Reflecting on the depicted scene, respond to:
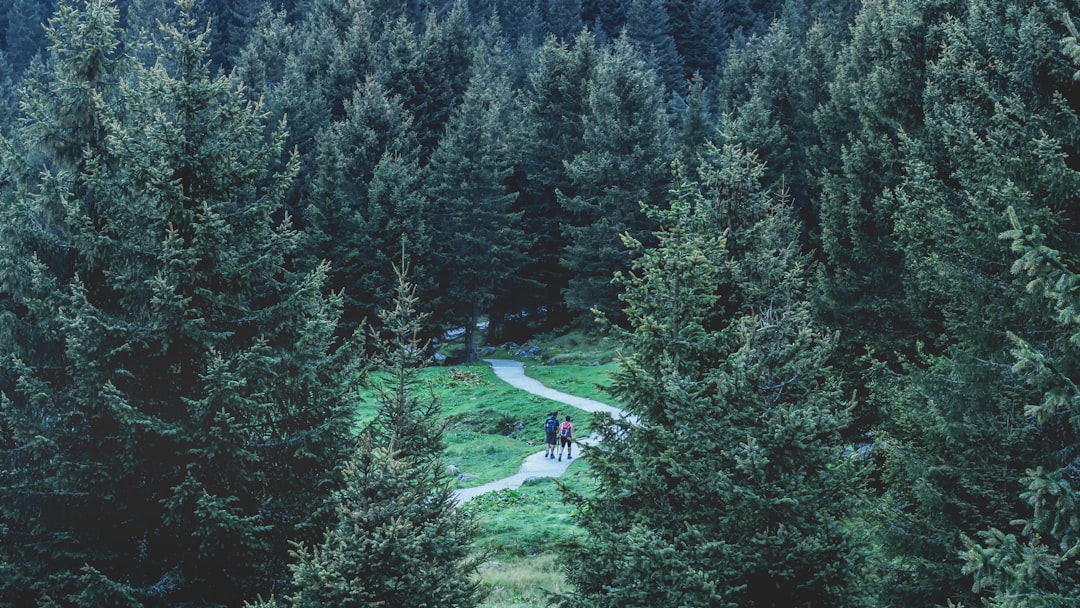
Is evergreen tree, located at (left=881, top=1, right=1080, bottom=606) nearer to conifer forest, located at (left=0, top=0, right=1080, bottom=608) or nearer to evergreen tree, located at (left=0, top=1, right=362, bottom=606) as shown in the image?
conifer forest, located at (left=0, top=0, right=1080, bottom=608)

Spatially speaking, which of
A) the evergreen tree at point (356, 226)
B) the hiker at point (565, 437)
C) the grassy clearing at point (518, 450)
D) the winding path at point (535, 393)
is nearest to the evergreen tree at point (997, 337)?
the grassy clearing at point (518, 450)

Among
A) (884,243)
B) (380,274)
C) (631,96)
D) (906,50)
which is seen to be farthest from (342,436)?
(631,96)

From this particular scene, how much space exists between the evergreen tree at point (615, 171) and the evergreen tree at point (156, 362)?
3478 centimetres

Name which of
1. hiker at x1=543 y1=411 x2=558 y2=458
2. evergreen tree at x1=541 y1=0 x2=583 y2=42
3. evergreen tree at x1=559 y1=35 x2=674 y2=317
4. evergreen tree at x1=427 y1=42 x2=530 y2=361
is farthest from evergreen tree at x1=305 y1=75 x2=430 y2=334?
evergreen tree at x1=541 y1=0 x2=583 y2=42

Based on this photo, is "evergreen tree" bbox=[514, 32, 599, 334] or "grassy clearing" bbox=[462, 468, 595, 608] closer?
"grassy clearing" bbox=[462, 468, 595, 608]

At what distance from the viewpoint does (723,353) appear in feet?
36.8

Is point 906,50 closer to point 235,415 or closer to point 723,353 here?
point 723,353

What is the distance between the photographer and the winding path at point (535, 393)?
1041 inches

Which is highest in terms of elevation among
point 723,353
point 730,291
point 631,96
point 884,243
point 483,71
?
point 483,71

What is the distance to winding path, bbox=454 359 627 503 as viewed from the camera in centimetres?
2644

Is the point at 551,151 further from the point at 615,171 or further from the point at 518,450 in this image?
the point at 518,450

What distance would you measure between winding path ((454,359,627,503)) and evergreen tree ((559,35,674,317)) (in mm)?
5446

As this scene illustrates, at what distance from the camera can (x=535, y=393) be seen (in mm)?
39688

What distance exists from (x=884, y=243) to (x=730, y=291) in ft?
45.6
